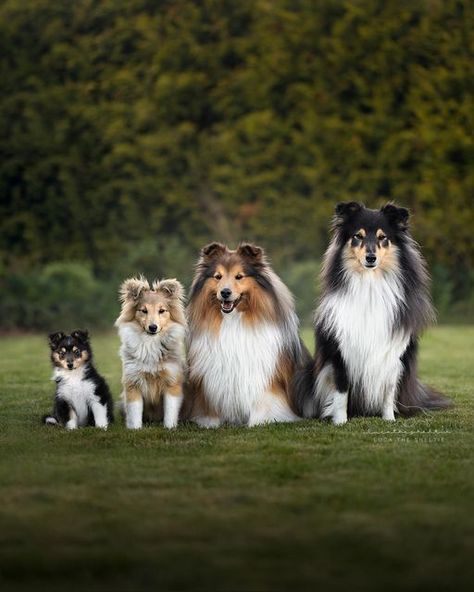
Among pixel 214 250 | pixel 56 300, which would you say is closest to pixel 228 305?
pixel 214 250

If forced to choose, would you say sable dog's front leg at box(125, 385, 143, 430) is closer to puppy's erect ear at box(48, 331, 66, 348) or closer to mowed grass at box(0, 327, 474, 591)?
mowed grass at box(0, 327, 474, 591)

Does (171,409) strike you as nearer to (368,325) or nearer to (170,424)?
(170,424)

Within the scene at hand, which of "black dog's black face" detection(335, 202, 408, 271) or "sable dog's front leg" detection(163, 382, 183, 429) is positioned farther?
"sable dog's front leg" detection(163, 382, 183, 429)

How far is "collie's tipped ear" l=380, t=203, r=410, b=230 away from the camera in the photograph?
226 inches

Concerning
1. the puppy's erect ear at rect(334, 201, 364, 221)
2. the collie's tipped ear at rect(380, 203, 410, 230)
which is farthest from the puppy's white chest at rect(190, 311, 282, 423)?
the collie's tipped ear at rect(380, 203, 410, 230)

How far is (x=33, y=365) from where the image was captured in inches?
380

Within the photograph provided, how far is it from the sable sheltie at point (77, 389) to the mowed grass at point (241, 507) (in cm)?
20

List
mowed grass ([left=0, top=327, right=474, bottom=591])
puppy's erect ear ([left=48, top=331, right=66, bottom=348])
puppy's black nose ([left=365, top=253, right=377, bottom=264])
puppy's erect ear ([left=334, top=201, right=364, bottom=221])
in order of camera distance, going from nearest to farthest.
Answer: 1. mowed grass ([left=0, top=327, right=474, bottom=591])
2. puppy's black nose ([left=365, top=253, right=377, bottom=264])
3. puppy's erect ear ([left=334, top=201, right=364, bottom=221])
4. puppy's erect ear ([left=48, top=331, right=66, bottom=348])

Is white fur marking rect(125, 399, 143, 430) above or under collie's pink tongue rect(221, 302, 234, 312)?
under

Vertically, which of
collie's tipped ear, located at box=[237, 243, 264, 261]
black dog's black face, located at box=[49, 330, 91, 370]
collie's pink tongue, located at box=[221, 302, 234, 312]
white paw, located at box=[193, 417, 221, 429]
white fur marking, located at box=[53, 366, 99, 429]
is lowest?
white paw, located at box=[193, 417, 221, 429]

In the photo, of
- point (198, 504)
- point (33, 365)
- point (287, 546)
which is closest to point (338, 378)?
point (198, 504)

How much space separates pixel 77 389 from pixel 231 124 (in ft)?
28.5

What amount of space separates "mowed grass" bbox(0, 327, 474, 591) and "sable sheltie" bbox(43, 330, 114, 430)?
201mm

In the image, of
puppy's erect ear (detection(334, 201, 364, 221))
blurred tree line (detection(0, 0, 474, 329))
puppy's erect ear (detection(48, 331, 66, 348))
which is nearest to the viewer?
puppy's erect ear (detection(334, 201, 364, 221))
